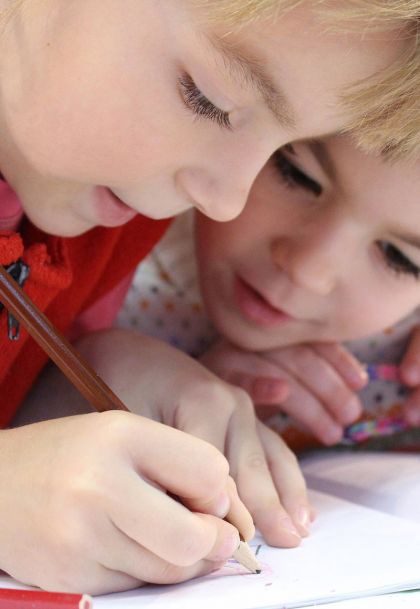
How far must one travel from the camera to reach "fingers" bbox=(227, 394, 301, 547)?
0.53 meters

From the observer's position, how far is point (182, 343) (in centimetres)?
89

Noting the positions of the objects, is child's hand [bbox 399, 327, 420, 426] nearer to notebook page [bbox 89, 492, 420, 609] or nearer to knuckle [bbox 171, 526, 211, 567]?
notebook page [bbox 89, 492, 420, 609]

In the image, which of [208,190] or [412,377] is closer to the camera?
[208,190]

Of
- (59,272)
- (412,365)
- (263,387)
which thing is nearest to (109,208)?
(59,272)

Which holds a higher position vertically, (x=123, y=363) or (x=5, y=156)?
(x=5, y=156)

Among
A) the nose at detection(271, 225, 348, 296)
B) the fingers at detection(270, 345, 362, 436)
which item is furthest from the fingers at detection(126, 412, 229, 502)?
the fingers at detection(270, 345, 362, 436)

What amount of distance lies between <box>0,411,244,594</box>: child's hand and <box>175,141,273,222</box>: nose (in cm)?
14

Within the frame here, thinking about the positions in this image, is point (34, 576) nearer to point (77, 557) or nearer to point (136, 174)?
point (77, 557)

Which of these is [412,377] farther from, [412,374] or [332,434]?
[332,434]

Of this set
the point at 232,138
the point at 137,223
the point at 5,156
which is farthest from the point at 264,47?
the point at 137,223

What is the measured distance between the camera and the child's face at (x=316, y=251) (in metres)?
0.66

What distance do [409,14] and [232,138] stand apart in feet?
0.39

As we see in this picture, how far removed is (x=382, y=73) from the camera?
18.9 inches

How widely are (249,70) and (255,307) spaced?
31 cm
